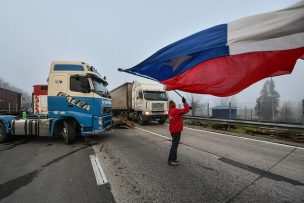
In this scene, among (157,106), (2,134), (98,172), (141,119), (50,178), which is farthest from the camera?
(141,119)

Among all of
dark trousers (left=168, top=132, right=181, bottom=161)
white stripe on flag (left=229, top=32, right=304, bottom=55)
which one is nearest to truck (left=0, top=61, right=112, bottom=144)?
dark trousers (left=168, top=132, right=181, bottom=161)

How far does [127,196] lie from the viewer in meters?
3.75

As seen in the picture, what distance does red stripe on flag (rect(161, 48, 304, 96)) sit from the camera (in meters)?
2.27

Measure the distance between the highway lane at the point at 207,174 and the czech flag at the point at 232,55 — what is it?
2.19 m

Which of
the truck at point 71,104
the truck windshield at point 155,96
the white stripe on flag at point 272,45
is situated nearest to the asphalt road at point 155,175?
the truck at point 71,104

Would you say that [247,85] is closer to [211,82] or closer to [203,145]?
[211,82]

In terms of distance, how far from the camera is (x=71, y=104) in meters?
8.70

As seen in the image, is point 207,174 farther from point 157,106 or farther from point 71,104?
point 157,106

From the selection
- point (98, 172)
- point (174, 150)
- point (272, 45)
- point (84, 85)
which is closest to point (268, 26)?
point (272, 45)

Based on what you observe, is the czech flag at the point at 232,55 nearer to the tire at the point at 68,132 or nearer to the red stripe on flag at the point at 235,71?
the red stripe on flag at the point at 235,71

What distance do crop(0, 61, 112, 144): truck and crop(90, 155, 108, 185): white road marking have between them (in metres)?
2.66

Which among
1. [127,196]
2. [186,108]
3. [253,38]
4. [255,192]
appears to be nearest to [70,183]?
[127,196]

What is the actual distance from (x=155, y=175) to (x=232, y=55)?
364 cm

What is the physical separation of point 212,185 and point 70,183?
10.2ft
